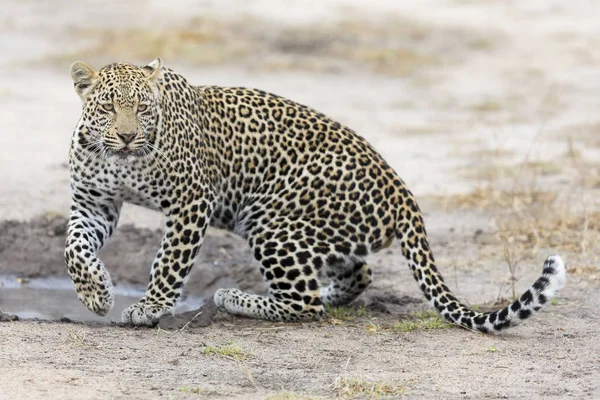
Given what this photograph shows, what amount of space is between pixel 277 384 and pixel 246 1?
57.9 feet

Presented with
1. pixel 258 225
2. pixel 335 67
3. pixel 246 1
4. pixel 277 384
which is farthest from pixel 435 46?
pixel 277 384

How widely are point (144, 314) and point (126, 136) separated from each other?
1.35 meters

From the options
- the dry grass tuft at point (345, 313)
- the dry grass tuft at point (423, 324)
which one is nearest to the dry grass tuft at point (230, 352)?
the dry grass tuft at point (345, 313)

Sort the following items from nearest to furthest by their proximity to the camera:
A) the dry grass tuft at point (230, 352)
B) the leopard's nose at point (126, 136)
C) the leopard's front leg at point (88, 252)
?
1. the dry grass tuft at point (230, 352)
2. the leopard's nose at point (126, 136)
3. the leopard's front leg at point (88, 252)

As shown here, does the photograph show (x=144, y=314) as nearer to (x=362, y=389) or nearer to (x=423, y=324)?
(x=423, y=324)

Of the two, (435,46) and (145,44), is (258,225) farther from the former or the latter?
(435,46)

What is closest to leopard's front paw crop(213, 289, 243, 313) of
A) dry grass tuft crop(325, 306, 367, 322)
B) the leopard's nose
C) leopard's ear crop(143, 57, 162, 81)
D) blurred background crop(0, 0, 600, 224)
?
dry grass tuft crop(325, 306, 367, 322)

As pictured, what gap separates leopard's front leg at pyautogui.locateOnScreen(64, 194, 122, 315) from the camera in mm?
8016

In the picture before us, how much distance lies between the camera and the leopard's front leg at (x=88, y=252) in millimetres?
8016

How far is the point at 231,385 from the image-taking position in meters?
6.72

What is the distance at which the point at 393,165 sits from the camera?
14438 millimetres

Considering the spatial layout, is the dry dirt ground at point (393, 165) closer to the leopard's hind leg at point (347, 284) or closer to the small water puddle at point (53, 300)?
the small water puddle at point (53, 300)

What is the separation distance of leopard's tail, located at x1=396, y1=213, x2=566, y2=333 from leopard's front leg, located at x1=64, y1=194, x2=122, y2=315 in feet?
7.12

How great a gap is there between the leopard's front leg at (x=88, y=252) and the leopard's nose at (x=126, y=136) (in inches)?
25.7
